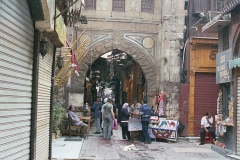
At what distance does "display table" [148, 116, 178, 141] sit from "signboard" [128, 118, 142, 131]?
1.96 feet

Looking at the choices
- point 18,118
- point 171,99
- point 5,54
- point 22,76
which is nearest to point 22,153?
point 18,118

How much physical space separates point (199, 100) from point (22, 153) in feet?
37.8

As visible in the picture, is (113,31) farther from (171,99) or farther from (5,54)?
(5,54)

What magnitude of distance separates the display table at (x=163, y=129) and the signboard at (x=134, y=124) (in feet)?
1.96

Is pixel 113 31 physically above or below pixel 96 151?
above

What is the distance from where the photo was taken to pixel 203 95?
16.1 meters

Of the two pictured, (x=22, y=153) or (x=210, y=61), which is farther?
(x=210, y=61)

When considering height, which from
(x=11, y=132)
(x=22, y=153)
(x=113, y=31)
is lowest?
(x=22, y=153)

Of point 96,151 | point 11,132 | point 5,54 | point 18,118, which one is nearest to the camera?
point 5,54

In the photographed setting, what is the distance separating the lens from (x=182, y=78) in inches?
662

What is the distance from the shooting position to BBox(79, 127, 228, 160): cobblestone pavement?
35.1 ft

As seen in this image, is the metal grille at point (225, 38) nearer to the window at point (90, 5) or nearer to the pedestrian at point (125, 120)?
the pedestrian at point (125, 120)

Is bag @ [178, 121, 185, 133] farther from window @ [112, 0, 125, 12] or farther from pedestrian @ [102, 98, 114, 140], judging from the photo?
window @ [112, 0, 125, 12]

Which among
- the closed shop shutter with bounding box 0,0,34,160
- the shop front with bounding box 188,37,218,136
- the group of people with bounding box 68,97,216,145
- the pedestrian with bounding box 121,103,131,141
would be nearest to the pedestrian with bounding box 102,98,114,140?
the group of people with bounding box 68,97,216,145
